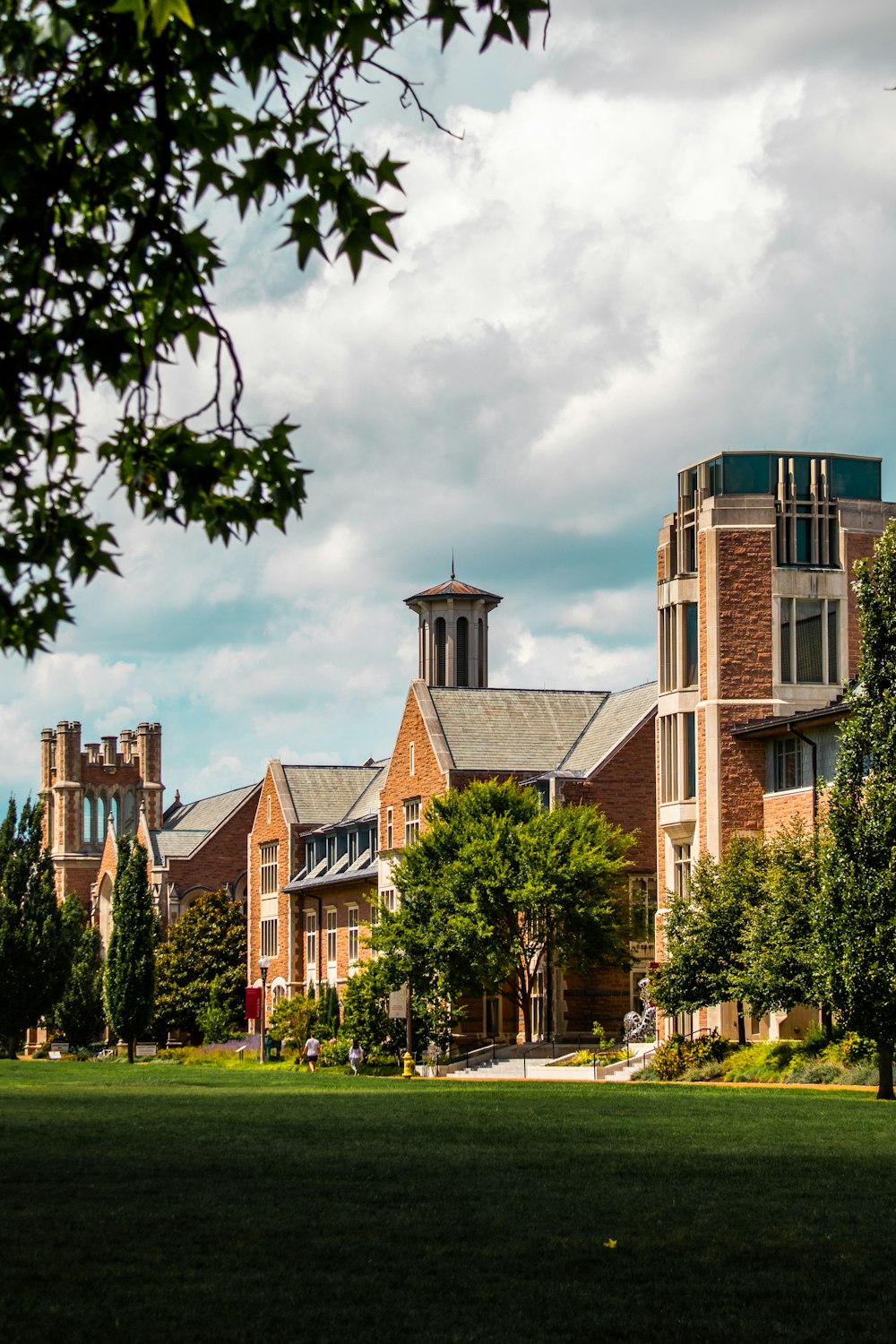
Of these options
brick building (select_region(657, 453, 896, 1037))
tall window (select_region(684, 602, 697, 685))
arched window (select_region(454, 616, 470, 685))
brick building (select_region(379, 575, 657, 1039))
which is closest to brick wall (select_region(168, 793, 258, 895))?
arched window (select_region(454, 616, 470, 685))

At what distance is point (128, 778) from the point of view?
124938mm

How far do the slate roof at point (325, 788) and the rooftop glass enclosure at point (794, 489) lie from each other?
116 ft

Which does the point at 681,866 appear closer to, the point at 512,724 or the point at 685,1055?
the point at 685,1055

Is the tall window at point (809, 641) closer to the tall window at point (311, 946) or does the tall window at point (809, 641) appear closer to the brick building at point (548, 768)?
the brick building at point (548, 768)

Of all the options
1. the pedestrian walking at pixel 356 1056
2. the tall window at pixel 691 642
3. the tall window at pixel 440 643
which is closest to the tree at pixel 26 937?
the pedestrian walking at pixel 356 1056

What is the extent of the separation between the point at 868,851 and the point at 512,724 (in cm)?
3474

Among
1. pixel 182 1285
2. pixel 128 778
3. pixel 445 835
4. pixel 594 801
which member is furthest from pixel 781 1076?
pixel 128 778

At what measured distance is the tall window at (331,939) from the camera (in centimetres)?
7400

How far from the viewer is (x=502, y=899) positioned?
5197 centimetres

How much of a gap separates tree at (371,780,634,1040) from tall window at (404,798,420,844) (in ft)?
34.7

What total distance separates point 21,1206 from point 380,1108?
43.3ft

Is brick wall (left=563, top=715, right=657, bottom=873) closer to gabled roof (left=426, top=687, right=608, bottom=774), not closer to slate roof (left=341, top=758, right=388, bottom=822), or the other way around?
gabled roof (left=426, top=687, right=608, bottom=774)

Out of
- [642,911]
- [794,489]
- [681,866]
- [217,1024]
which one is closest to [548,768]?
[642,911]

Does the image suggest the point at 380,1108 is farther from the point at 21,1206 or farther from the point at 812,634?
the point at 812,634
